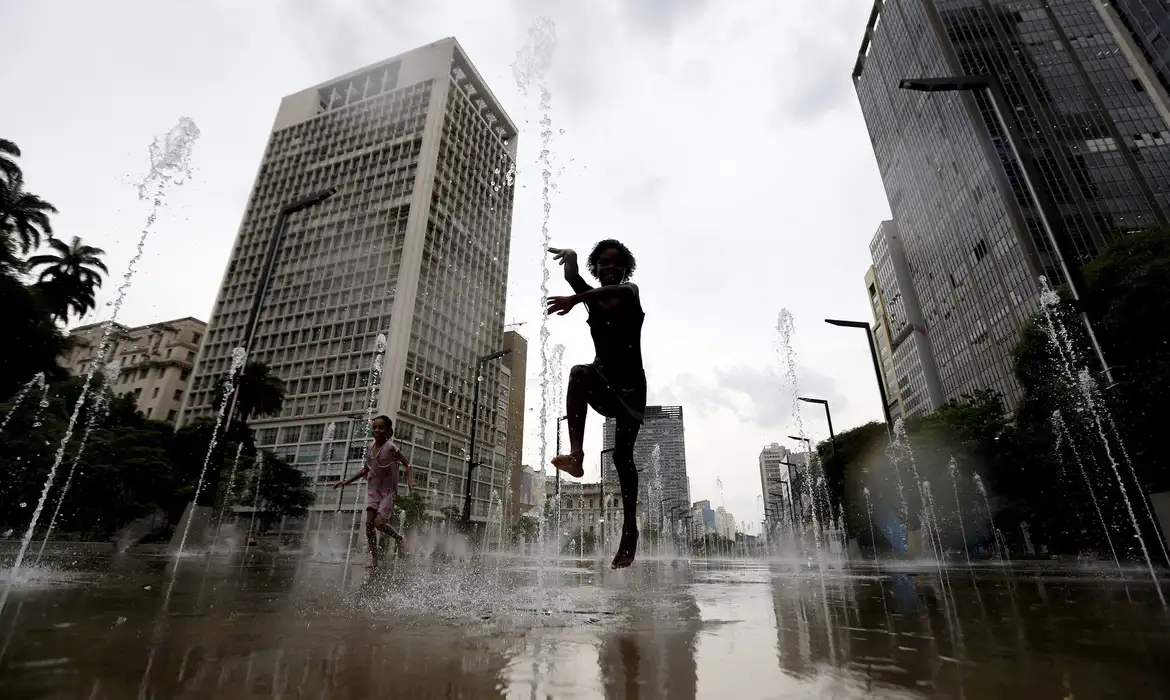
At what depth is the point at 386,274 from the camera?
68.2 m

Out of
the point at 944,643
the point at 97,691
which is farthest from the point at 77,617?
the point at 944,643

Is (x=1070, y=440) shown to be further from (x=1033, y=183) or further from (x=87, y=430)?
(x=87, y=430)

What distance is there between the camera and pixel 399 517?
161 ft

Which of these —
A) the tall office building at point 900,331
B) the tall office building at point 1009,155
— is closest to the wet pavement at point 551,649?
the tall office building at point 1009,155

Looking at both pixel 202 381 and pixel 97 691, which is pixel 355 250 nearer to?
pixel 202 381

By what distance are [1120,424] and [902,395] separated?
85.6m

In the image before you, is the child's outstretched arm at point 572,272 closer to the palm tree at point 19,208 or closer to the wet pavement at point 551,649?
the wet pavement at point 551,649

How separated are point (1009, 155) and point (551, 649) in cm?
7561

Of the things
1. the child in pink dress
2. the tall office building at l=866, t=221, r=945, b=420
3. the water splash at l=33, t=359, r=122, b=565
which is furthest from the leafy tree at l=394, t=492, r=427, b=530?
the tall office building at l=866, t=221, r=945, b=420

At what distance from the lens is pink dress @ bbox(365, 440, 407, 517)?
25.2ft

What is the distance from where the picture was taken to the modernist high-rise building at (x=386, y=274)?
6438cm

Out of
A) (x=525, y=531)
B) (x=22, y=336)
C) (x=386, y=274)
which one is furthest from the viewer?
(x=525, y=531)

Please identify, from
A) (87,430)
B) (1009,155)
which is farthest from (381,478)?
(1009,155)

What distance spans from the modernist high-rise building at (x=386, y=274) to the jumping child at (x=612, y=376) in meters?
60.6
